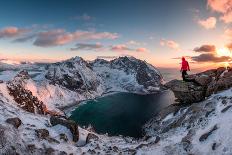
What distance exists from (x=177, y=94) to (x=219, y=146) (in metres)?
45.5

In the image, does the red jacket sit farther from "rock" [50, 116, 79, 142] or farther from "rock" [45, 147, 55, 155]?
"rock" [45, 147, 55, 155]

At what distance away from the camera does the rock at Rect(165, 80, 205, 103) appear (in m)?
72.9

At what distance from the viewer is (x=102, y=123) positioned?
638 feet

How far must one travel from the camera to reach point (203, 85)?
242 feet

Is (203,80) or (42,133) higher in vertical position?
(203,80)

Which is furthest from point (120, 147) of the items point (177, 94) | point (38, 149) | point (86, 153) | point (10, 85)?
point (10, 85)

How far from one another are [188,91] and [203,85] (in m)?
→ 5.59

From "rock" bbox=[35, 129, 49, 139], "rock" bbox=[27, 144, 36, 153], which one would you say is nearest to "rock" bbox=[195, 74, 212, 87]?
"rock" bbox=[35, 129, 49, 139]

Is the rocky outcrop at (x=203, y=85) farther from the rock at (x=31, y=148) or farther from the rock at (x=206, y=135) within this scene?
the rock at (x=31, y=148)

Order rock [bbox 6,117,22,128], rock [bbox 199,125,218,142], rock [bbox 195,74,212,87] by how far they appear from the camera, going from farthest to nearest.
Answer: rock [bbox 195,74,212,87]
rock [bbox 6,117,22,128]
rock [bbox 199,125,218,142]

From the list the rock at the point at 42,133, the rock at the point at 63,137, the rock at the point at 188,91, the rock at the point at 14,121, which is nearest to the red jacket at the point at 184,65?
the rock at the point at 188,91

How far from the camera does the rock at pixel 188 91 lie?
72.9m

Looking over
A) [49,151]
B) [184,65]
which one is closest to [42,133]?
[49,151]

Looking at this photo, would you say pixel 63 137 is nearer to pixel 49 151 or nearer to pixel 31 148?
pixel 49 151
